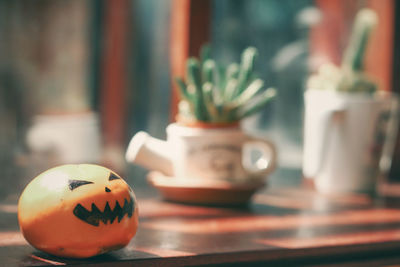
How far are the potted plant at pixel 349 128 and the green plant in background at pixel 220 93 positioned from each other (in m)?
0.22

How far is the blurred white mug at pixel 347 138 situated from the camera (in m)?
1.30

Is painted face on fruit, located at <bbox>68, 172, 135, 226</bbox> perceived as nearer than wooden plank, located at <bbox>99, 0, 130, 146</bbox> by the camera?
Yes

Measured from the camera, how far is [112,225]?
690 millimetres

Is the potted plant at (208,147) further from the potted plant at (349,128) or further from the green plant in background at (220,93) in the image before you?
the potted plant at (349,128)

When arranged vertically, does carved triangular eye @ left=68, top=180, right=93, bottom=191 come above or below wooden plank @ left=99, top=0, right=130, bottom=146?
below

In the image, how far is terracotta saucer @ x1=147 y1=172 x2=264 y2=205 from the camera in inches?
43.1

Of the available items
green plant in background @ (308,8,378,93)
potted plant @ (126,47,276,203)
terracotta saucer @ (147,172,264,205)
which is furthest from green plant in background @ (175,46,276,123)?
green plant in background @ (308,8,378,93)

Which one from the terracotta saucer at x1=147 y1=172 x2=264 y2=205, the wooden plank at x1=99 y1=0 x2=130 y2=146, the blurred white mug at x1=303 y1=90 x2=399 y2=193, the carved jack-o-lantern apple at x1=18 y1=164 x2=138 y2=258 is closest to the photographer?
the carved jack-o-lantern apple at x1=18 y1=164 x2=138 y2=258

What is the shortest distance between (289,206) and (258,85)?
24cm

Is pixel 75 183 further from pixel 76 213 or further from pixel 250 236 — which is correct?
pixel 250 236

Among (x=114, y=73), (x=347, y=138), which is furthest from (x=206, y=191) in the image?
(x=114, y=73)

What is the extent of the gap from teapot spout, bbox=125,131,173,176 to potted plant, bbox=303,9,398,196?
0.37 m

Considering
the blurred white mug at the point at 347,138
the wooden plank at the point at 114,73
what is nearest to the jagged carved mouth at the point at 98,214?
the blurred white mug at the point at 347,138

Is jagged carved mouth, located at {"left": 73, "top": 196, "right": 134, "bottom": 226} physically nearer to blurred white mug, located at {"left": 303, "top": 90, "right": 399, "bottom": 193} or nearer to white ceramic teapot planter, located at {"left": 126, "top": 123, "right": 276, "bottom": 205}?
white ceramic teapot planter, located at {"left": 126, "top": 123, "right": 276, "bottom": 205}
